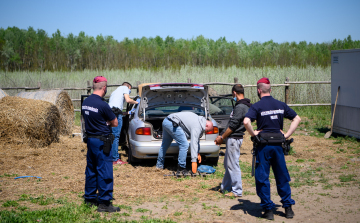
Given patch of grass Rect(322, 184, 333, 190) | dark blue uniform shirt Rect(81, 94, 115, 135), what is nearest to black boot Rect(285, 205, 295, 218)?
patch of grass Rect(322, 184, 333, 190)

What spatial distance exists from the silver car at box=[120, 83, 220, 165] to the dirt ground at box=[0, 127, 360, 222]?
0.49m

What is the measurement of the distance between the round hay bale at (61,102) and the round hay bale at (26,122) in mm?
1358

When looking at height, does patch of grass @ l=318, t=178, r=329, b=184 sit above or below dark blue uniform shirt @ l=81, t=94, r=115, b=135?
below

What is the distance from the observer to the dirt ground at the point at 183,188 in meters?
4.90

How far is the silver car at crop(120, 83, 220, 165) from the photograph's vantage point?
24.2 ft

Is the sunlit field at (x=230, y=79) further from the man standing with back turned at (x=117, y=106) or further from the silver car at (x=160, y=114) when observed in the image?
the silver car at (x=160, y=114)

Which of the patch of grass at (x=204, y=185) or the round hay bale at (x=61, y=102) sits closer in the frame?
the patch of grass at (x=204, y=185)

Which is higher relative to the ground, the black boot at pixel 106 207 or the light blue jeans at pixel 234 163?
the light blue jeans at pixel 234 163

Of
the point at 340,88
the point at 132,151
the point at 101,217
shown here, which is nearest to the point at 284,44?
the point at 340,88

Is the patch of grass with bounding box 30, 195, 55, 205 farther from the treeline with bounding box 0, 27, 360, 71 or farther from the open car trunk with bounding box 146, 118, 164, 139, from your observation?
the treeline with bounding box 0, 27, 360, 71

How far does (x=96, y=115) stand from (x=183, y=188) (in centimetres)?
236

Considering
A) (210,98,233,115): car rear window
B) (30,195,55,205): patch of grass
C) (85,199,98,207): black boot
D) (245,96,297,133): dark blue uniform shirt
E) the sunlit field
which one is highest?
the sunlit field

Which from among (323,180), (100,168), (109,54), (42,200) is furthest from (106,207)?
(109,54)

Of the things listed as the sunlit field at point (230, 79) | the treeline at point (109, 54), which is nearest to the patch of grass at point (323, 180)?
the sunlit field at point (230, 79)
